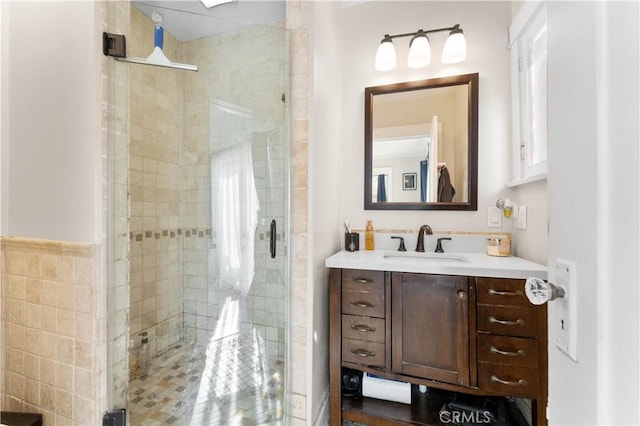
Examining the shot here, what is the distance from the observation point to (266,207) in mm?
1554

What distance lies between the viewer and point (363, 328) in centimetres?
144

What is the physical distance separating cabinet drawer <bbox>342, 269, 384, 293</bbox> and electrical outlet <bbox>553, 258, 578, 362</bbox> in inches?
35.8

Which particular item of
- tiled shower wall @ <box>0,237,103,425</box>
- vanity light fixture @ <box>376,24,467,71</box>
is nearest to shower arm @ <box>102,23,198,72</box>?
tiled shower wall @ <box>0,237,103,425</box>

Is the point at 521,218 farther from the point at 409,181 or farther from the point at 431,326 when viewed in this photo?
the point at 431,326

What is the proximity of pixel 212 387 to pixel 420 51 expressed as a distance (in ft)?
7.79

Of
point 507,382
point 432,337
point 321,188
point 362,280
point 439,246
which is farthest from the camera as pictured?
point 439,246

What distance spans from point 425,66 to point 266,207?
1424mm

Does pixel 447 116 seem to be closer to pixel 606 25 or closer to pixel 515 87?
pixel 515 87

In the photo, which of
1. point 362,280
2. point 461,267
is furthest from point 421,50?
point 362,280

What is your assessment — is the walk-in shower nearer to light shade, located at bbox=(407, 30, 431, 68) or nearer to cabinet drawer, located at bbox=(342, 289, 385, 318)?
cabinet drawer, located at bbox=(342, 289, 385, 318)

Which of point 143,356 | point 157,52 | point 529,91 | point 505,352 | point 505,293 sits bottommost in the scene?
point 143,356

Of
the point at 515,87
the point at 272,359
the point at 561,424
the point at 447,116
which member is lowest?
the point at 272,359

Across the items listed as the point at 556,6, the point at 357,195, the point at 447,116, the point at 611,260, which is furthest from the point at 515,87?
the point at 611,260

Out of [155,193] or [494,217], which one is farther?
[494,217]
